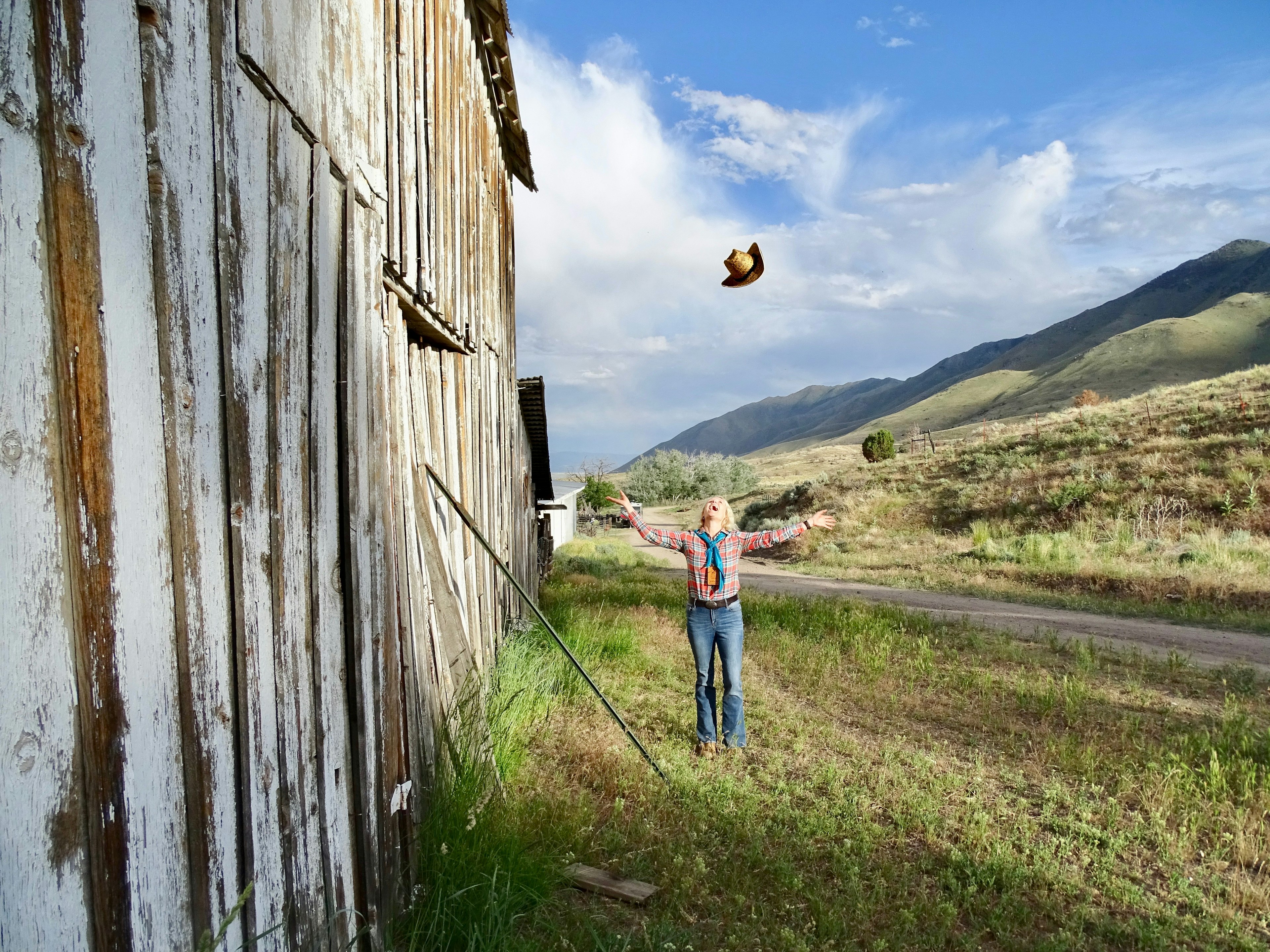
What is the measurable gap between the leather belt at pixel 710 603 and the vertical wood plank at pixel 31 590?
4.41 meters

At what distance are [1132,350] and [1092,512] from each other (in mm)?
110046

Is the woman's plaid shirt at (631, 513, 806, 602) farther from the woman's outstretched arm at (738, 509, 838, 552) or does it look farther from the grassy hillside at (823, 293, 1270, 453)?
the grassy hillside at (823, 293, 1270, 453)

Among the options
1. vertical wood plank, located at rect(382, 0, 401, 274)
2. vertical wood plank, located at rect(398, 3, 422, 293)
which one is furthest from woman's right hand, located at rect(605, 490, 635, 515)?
vertical wood plank, located at rect(382, 0, 401, 274)

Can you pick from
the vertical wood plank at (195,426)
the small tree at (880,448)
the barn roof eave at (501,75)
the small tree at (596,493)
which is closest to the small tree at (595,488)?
the small tree at (596,493)

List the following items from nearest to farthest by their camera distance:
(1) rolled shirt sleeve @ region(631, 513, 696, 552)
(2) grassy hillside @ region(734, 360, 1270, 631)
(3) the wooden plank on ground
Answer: (3) the wooden plank on ground
(1) rolled shirt sleeve @ region(631, 513, 696, 552)
(2) grassy hillside @ region(734, 360, 1270, 631)

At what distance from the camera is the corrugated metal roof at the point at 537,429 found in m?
11.3

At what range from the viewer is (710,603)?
5.47 meters

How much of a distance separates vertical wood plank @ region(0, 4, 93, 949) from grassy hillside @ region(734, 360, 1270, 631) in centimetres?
1299

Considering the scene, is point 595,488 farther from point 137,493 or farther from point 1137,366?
point 1137,366

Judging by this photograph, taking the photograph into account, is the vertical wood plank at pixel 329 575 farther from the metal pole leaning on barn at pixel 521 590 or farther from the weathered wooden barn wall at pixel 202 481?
the metal pole leaning on barn at pixel 521 590

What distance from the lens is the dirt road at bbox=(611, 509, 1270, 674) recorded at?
8836 millimetres

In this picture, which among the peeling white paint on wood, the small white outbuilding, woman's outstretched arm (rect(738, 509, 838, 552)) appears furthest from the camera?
the small white outbuilding

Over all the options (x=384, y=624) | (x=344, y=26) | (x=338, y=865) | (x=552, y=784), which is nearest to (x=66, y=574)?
(x=338, y=865)

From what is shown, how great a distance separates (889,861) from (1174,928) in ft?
4.07
